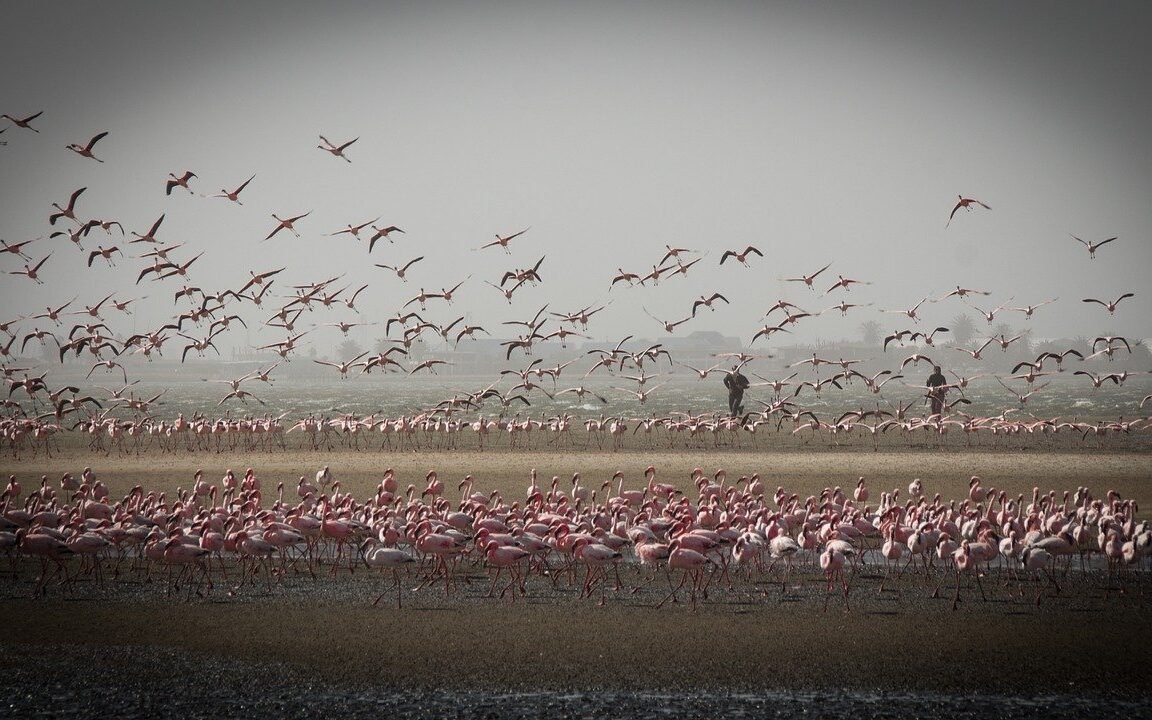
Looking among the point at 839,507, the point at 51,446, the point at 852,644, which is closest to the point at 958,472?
the point at 839,507

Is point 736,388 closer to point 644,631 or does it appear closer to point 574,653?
point 644,631

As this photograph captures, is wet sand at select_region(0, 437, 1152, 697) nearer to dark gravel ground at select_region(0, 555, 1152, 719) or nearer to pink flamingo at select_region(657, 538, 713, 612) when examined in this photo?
dark gravel ground at select_region(0, 555, 1152, 719)

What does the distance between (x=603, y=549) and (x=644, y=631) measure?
67.3 inches

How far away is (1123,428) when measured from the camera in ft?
106

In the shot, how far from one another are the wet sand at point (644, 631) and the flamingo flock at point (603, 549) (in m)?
0.15

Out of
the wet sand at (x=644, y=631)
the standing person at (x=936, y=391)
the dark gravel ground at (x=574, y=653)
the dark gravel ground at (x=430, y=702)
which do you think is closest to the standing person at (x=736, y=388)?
the standing person at (x=936, y=391)

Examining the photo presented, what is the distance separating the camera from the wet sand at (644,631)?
10.3 meters

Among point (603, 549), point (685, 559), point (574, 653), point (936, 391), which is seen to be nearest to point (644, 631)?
point (574, 653)

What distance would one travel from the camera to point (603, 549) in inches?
525

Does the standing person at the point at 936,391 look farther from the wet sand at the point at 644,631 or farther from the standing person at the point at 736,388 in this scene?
the wet sand at the point at 644,631

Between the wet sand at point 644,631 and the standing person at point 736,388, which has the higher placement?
the standing person at point 736,388

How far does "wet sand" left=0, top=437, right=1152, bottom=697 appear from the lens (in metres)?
10.3

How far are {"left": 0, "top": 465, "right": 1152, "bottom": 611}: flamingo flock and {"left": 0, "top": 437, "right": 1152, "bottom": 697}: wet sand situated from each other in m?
0.15

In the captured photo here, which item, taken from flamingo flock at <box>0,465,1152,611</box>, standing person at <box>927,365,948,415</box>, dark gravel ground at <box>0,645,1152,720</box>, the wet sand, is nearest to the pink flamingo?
flamingo flock at <box>0,465,1152,611</box>
